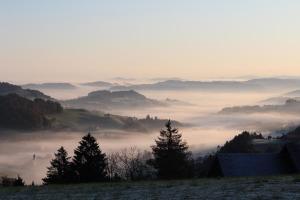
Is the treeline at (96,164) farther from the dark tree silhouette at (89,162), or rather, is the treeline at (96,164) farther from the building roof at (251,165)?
the building roof at (251,165)

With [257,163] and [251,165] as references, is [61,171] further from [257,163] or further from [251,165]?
[257,163]

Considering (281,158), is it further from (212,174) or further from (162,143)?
(162,143)

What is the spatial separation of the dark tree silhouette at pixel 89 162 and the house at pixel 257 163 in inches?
899

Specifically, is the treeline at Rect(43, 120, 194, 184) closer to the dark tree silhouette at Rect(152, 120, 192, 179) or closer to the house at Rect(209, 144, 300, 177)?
the dark tree silhouette at Rect(152, 120, 192, 179)

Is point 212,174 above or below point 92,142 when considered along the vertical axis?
below

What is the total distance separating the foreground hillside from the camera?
95.1ft

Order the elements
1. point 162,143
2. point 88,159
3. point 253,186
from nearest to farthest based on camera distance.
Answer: point 253,186
point 88,159
point 162,143

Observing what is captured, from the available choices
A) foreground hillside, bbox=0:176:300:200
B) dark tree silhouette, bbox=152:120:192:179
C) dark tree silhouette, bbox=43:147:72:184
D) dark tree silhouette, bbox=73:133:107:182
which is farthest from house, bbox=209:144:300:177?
foreground hillside, bbox=0:176:300:200

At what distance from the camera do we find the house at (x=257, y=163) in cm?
6303

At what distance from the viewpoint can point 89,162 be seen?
279ft

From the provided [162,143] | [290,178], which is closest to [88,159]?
[162,143]

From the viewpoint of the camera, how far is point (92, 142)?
88.9m

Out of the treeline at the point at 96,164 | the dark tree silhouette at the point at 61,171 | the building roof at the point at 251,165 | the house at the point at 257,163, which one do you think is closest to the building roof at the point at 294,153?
the house at the point at 257,163

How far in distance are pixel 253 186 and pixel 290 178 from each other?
13.5 ft
